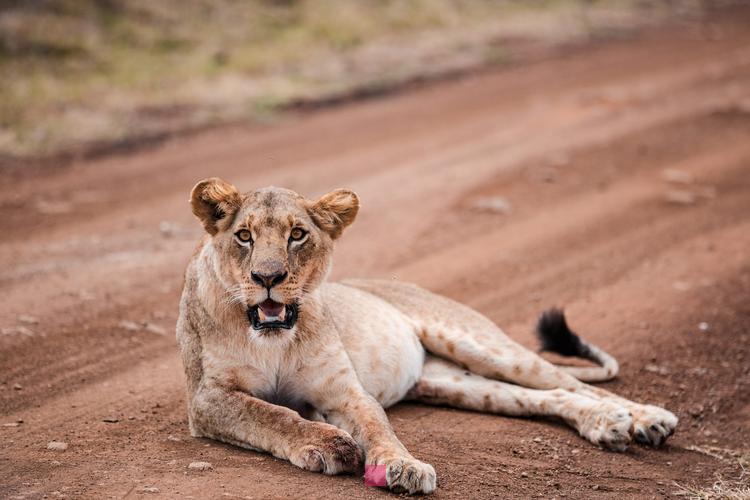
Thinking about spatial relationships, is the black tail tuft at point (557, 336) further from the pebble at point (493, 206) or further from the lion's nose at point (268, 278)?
the pebble at point (493, 206)

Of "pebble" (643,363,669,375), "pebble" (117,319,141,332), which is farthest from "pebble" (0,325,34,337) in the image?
"pebble" (643,363,669,375)

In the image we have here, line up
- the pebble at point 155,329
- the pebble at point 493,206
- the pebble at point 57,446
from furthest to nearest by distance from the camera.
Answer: the pebble at point 493,206 < the pebble at point 155,329 < the pebble at point 57,446

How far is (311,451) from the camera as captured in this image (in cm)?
425

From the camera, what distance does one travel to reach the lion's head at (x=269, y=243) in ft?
14.3

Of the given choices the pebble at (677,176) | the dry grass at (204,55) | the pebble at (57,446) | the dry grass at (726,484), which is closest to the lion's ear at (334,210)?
the pebble at (57,446)

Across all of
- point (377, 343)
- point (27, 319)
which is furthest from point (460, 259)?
point (27, 319)

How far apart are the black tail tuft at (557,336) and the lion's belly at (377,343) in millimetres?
792

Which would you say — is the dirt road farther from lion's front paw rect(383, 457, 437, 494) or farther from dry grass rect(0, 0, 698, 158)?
dry grass rect(0, 0, 698, 158)

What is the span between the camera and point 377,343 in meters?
5.38

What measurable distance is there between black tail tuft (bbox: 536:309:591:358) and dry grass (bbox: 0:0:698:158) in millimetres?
7135

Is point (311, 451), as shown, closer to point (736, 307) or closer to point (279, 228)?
point (279, 228)

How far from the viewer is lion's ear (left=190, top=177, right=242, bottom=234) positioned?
463 cm

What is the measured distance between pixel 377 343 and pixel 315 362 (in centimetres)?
70

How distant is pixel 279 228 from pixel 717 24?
55.4 ft
